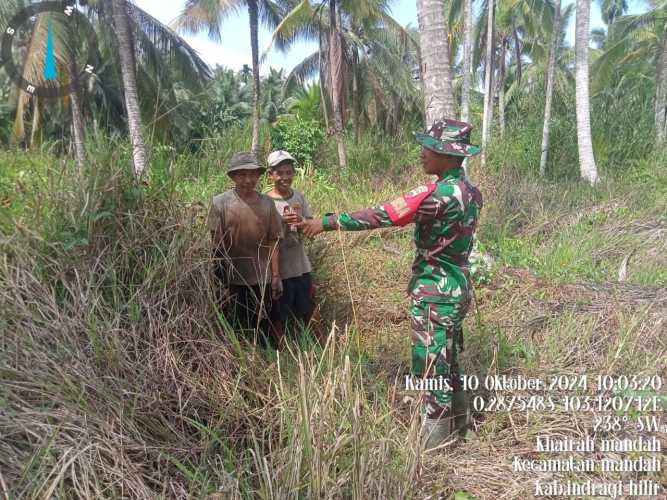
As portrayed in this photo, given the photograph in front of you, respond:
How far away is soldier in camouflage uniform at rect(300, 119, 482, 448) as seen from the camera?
2.15 meters

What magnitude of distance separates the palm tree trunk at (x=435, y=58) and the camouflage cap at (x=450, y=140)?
195 centimetres

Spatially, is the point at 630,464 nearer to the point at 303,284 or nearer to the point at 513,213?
the point at 303,284

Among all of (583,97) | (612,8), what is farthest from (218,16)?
(612,8)

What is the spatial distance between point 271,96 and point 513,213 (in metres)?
22.5

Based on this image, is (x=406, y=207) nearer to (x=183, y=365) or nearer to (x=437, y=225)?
(x=437, y=225)

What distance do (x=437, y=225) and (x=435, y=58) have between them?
2505 millimetres

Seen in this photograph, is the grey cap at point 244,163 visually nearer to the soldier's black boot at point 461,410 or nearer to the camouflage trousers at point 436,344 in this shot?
the camouflage trousers at point 436,344

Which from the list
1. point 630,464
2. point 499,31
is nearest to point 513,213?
point 630,464

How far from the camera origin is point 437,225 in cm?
218

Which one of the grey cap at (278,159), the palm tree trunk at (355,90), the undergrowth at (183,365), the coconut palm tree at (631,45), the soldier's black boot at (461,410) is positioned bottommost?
the soldier's black boot at (461,410)

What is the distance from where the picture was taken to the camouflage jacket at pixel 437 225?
2084 millimetres

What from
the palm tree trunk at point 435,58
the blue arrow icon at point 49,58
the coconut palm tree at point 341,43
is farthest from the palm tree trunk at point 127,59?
the palm tree trunk at point 435,58

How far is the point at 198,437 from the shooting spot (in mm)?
1902

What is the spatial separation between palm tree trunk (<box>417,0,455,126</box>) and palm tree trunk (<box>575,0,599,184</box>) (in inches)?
196
